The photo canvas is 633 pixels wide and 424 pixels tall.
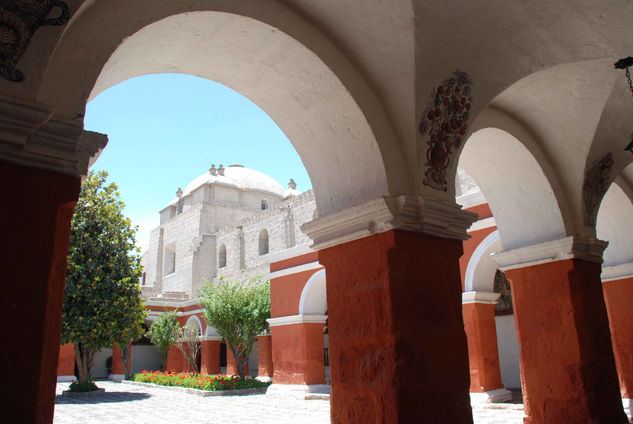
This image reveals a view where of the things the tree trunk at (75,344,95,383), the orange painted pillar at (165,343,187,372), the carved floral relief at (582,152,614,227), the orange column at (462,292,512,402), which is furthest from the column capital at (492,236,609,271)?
the orange painted pillar at (165,343,187,372)

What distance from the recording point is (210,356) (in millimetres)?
20859

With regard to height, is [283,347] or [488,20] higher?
[488,20]

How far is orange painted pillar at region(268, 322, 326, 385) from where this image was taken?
12.8 metres

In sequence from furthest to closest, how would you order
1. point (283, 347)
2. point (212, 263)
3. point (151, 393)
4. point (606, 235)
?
point (212, 263) → point (151, 393) → point (283, 347) → point (606, 235)

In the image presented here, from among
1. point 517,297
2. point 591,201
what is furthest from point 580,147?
point 517,297

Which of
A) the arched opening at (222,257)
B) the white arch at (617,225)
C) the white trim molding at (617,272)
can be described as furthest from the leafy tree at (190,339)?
the white arch at (617,225)

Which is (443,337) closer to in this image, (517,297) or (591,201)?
(517,297)

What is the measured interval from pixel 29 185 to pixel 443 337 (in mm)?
2883

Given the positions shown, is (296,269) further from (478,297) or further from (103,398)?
(103,398)

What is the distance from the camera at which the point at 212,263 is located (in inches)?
1135

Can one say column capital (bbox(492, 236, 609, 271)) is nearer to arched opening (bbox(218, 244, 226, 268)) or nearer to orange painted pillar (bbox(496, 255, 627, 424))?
orange painted pillar (bbox(496, 255, 627, 424))

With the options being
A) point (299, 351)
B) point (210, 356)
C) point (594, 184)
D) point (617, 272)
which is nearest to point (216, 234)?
point (210, 356)

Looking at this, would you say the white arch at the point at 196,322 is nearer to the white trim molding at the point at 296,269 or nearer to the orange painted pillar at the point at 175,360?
the orange painted pillar at the point at 175,360

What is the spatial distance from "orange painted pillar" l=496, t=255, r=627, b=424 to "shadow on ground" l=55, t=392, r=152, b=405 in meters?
10.7
